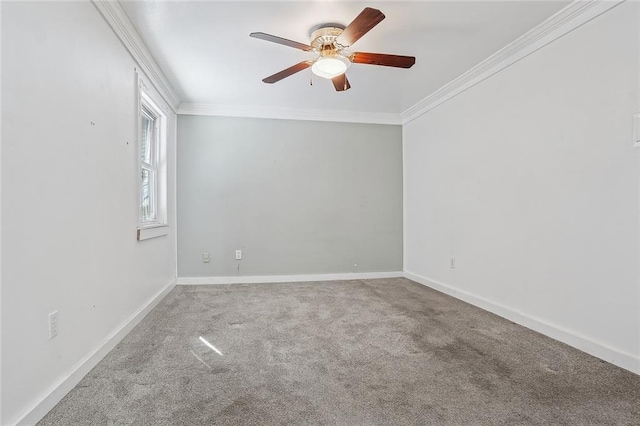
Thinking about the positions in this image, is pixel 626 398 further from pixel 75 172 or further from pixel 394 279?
pixel 75 172

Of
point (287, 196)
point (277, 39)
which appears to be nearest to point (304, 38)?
point (277, 39)

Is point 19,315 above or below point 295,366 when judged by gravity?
above

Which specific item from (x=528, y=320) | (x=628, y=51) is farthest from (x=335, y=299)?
(x=628, y=51)

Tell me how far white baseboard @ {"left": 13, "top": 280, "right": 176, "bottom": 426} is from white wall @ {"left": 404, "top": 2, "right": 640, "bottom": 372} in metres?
3.00

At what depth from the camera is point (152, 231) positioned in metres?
2.93

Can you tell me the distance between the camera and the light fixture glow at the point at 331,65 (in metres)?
2.28

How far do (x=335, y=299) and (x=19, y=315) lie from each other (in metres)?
2.49

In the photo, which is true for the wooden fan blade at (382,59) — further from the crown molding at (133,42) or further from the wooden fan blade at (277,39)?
the crown molding at (133,42)

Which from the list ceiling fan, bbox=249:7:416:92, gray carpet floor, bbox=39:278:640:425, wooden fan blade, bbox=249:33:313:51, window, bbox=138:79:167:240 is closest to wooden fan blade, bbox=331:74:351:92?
ceiling fan, bbox=249:7:416:92

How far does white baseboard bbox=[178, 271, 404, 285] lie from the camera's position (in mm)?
3936

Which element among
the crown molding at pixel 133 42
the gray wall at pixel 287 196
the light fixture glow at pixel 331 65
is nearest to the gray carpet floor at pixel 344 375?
the gray wall at pixel 287 196

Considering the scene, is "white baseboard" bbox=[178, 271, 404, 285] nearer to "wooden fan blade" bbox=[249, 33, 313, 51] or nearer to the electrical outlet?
the electrical outlet

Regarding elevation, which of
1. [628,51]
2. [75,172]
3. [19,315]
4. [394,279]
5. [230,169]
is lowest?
[394,279]

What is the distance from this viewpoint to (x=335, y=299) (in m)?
3.29
